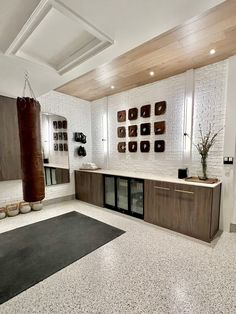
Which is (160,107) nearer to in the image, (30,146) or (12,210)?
(30,146)

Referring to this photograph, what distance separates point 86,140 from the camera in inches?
197

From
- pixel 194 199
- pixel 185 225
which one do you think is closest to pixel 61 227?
pixel 185 225

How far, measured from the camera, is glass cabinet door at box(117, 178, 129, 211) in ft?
11.8

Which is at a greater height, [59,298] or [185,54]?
[185,54]

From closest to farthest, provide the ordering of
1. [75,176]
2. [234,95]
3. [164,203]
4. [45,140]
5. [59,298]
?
1. [59,298]
2. [234,95]
3. [164,203]
4. [45,140]
5. [75,176]

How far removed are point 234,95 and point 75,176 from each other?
4019 millimetres

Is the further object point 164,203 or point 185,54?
point 164,203

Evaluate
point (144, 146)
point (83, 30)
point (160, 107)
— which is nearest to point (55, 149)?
point (144, 146)

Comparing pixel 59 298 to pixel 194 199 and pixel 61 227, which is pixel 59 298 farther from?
pixel 194 199

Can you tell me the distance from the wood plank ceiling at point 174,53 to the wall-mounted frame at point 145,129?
94 centimetres

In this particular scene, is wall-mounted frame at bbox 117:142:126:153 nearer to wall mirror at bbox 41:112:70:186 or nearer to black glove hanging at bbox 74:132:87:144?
black glove hanging at bbox 74:132:87:144

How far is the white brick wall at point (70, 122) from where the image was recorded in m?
4.04

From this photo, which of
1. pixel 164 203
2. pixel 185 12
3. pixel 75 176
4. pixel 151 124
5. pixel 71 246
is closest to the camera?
pixel 185 12

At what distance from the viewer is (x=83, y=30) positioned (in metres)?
1.60
